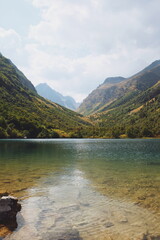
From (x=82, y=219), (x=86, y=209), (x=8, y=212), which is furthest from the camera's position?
(x=86, y=209)

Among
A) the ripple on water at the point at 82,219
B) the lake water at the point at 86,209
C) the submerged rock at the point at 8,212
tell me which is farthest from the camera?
the submerged rock at the point at 8,212

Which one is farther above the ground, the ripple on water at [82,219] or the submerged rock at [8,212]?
the submerged rock at [8,212]

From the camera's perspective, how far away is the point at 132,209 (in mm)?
17375

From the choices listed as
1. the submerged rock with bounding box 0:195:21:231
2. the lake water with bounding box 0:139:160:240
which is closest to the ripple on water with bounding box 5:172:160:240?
the lake water with bounding box 0:139:160:240

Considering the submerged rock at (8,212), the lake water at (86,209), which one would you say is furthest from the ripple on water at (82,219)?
the submerged rock at (8,212)

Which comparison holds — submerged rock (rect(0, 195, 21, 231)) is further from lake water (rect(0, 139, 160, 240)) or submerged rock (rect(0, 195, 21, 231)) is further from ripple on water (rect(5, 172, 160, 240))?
ripple on water (rect(5, 172, 160, 240))

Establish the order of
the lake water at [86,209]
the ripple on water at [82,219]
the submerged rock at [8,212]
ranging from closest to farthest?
1. the ripple on water at [82,219]
2. the lake water at [86,209]
3. the submerged rock at [8,212]

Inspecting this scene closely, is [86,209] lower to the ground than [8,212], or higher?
lower

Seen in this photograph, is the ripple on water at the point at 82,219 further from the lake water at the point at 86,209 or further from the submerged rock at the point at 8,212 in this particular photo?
the submerged rock at the point at 8,212

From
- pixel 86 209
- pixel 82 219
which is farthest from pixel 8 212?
pixel 86 209

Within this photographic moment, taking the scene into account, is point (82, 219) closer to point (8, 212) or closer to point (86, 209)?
point (86, 209)

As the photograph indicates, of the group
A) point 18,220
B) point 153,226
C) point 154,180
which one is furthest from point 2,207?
point 154,180

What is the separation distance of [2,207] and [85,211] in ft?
23.1

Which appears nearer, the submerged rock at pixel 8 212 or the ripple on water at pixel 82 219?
the ripple on water at pixel 82 219
